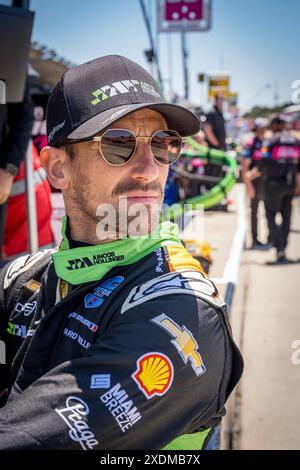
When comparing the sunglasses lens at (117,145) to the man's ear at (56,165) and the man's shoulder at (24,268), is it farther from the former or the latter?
the man's shoulder at (24,268)

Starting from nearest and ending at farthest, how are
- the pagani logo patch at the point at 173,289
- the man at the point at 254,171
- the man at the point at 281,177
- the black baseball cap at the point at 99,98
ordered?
the pagani logo patch at the point at 173,289, the black baseball cap at the point at 99,98, the man at the point at 281,177, the man at the point at 254,171

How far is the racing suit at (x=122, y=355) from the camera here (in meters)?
0.85

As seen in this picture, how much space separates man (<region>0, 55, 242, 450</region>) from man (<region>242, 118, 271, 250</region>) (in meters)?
6.34

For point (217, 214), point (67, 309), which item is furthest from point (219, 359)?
point (217, 214)

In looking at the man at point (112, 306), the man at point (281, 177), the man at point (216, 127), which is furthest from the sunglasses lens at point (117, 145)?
the man at point (216, 127)

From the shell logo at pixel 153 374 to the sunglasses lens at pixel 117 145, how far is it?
52cm

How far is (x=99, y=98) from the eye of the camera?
3.81 feet

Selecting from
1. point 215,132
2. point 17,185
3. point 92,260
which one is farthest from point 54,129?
point 215,132

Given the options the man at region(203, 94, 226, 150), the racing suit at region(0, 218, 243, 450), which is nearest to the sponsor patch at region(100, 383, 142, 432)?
the racing suit at region(0, 218, 243, 450)

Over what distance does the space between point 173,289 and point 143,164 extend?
386 millimetres

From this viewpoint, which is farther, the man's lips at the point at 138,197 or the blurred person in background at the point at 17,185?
the blurred person in background at the point at 17,185

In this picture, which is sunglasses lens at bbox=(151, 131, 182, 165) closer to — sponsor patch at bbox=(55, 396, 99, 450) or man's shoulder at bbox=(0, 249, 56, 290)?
man's shoulder at bbox=(0, 249, 56, 290)

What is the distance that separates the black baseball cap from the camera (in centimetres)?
115

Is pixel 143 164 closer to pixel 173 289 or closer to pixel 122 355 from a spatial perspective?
pixel 173 289
